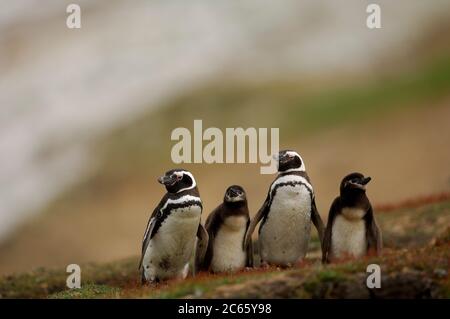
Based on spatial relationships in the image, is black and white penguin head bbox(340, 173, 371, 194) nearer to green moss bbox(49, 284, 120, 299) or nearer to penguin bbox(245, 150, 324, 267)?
penguin bbox(245, 150, 324, 267)

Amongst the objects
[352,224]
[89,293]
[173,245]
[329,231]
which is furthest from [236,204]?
[89,293]

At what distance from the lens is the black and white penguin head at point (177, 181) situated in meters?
16.5

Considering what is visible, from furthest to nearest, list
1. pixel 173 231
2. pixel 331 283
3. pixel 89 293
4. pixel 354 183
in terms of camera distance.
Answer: pixel 173 231 < pixel 354 183 < pixel 89 293 < pixel 331 283

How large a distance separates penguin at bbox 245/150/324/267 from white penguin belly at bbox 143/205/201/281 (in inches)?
46.9

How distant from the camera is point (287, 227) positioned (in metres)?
17.3

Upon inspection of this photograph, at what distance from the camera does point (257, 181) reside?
4669 centimetres

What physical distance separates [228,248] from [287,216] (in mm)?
1211

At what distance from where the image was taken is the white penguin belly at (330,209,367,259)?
1666 cm

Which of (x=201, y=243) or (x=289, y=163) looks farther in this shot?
(x=289, y=163)

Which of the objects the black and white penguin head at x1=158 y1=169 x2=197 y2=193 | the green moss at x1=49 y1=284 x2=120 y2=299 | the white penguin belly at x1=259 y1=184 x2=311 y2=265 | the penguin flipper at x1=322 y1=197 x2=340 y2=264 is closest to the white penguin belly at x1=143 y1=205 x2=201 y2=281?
the black and white penguin head at x1=158 y1=169 x2=197 y2=193

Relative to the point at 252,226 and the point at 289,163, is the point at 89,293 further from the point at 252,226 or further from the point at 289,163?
the point at 289,163

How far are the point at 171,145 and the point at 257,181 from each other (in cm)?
1097
